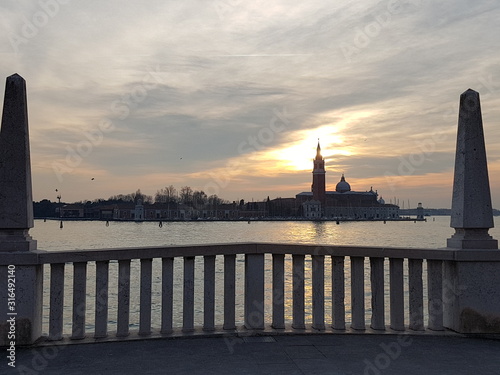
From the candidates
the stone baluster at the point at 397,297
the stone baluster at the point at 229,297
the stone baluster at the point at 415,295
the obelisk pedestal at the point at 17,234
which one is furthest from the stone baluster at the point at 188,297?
the stone baluster at the point at 415,295

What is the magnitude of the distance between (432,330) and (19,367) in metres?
5.28

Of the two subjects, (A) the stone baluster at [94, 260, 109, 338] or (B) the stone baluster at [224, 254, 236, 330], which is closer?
(A) the stone baluster at [94, 260, 109, 338]

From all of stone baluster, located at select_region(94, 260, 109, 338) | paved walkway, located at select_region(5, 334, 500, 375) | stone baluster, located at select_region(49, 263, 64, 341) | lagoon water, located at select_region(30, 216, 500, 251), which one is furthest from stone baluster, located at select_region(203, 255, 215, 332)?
lagoon water, located at select_region(30, 216, 500, 251)

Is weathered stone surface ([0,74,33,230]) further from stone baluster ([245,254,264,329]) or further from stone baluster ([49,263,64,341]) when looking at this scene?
stone baluster ([245,254,264,329])

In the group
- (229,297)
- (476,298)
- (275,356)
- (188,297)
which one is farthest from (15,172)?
(476,298)

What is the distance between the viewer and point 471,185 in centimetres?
697

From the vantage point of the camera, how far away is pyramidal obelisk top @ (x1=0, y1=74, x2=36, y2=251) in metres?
6.20

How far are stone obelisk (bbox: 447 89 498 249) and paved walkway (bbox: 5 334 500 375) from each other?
1417mm

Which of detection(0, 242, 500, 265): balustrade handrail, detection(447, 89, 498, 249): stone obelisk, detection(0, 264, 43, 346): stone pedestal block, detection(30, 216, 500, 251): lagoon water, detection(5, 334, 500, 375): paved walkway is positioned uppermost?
detection(447, 89, 498, 249): stone obelisk

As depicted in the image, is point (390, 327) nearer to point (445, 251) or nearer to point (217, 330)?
point (445, 251)

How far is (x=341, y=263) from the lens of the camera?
680cm

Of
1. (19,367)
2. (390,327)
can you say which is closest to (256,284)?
(390,327)

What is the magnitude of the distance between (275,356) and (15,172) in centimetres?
401

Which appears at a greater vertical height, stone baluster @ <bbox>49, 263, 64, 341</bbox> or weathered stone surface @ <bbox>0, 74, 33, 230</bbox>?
weathered stone surface @ <bbox>0, 74, 33, 230</bbox>
